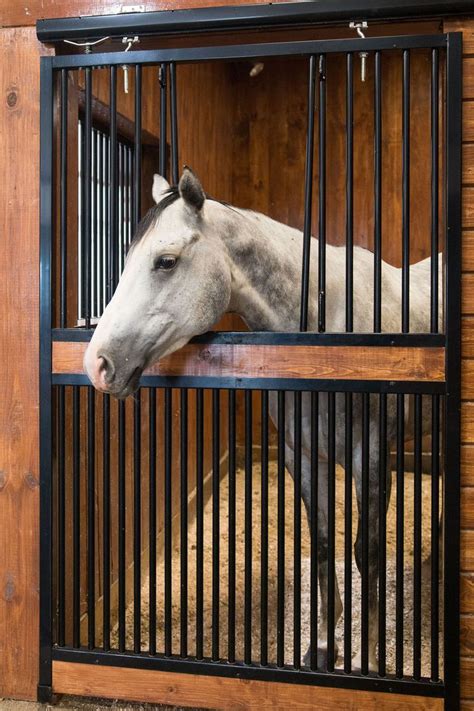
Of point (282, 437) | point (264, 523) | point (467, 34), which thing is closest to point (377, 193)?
point (467, 34)

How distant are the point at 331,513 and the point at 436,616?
374mm

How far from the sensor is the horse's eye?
1.58 meters

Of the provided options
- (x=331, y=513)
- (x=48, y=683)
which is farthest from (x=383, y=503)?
(x=48, y=683)

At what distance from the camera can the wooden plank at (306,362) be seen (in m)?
1.65

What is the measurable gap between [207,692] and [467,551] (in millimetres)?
814

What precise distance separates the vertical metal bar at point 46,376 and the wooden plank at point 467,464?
3.73 ft

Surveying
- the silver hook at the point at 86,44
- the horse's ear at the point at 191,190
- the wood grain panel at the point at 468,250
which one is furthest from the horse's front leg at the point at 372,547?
the silver hook at the point at 86,44

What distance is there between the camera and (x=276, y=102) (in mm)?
4746

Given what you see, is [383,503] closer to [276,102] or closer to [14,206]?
[14,206]

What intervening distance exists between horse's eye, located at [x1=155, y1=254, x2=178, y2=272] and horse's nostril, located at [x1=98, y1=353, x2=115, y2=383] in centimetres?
26

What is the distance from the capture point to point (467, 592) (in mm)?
1666

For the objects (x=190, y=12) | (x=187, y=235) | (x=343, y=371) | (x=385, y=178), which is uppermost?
(x=385, y=178)

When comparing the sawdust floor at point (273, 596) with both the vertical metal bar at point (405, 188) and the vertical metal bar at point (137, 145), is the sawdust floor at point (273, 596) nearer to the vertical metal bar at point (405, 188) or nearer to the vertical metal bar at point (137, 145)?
the vertical metal bar at point (405, 188)

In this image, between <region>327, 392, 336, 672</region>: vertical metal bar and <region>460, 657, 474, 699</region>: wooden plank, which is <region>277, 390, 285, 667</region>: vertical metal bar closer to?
<region>327, 392, 336, 672</region>: vertical metal bar
